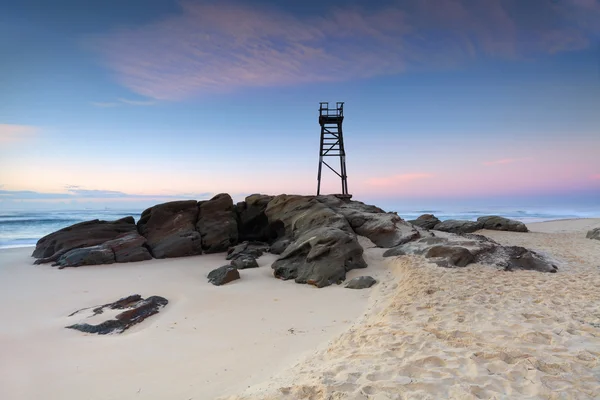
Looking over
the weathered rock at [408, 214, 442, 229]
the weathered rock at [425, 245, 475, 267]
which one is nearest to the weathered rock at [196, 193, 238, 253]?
the weathered rock at [425, 245, 475, 267]

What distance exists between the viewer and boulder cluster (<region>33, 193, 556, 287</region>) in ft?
31.7

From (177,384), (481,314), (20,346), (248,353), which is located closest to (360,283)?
(481,314)

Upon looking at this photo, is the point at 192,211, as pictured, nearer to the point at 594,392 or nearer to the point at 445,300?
the point at 445,300

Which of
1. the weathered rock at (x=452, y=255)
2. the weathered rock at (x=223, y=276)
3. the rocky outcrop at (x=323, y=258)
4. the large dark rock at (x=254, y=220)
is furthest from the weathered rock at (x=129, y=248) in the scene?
the weathered rock at (x=452, y=255)

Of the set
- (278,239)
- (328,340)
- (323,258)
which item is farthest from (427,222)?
(328,340)

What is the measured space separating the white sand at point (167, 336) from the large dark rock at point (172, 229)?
298cm

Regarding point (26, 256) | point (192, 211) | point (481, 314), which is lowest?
point (26, 256)

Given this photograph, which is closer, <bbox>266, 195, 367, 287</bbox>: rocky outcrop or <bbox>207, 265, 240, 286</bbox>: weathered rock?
<bbox>266, 195, 367, 287</bbox>: rocky outcrop

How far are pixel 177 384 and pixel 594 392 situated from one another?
4676mm

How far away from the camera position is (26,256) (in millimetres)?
14242

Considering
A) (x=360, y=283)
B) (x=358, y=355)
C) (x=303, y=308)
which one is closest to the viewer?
(x=358, y=355)

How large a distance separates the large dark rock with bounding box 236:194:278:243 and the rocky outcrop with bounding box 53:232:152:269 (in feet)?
14.4

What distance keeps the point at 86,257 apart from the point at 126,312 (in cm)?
633

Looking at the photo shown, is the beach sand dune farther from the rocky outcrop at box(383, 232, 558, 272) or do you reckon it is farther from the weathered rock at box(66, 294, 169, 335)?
the weathered rock at box(66, 294, 169, 335)
